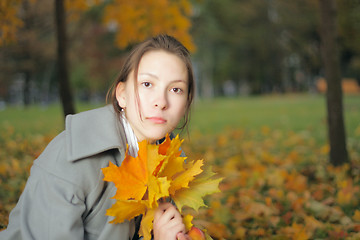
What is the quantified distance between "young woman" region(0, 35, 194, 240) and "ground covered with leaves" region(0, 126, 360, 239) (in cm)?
31

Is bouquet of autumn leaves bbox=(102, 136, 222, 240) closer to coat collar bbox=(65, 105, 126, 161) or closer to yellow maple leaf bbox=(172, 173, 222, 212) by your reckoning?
yellow maple leaf bbox=(172, 173, 222, 212)

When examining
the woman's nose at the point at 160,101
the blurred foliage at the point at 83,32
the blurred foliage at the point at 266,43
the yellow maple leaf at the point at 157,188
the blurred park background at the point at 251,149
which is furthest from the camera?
the blurred foliage at the point at 266,43

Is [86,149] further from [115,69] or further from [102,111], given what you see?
[115,69]

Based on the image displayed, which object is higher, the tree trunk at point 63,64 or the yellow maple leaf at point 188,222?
the tree trunk at point 63,64

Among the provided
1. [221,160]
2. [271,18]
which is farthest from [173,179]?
[271,18]

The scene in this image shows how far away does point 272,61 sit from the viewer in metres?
32.8

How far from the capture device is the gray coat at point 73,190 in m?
1.31

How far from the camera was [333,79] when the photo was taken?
3455mm

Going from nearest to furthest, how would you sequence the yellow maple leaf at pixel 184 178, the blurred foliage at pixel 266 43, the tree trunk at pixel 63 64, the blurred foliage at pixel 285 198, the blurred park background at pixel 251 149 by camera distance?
the yellow maple leaf at pixel 184 178 → the blurred foliage at pixel 285 198 → the blurred park background at pixel 251 149 → the tree trunk at pixel 63 64 → the blurred foliage at pixel 266 43

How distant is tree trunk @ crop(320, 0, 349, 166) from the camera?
3.44 m

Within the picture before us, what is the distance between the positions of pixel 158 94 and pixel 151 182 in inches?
16.6

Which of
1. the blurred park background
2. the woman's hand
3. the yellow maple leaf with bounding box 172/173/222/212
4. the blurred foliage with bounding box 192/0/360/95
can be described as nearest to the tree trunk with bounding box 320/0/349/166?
the blurred park background

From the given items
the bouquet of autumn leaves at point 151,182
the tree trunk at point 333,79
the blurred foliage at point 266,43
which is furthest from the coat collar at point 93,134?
the blurred foliage at point 266,43

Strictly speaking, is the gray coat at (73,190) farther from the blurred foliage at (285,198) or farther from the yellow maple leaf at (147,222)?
the blurred foliage at (285,198)
